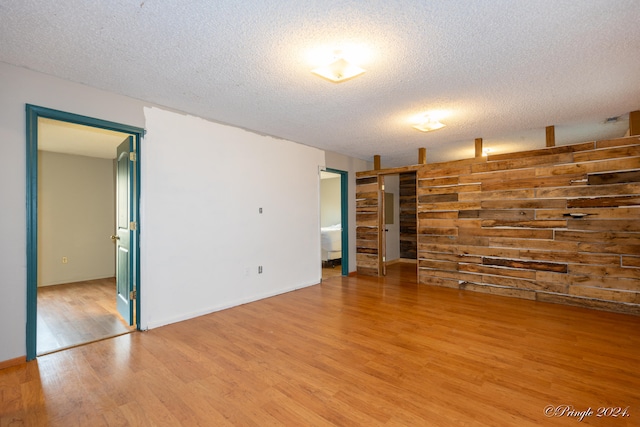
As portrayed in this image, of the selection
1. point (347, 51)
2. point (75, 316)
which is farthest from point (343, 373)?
point (75, 316)

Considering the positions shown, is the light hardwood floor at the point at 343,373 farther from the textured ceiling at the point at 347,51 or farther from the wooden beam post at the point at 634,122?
the textured ceiling at the point at 347,51

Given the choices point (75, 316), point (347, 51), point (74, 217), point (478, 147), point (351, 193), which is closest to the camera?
point (347, 51)

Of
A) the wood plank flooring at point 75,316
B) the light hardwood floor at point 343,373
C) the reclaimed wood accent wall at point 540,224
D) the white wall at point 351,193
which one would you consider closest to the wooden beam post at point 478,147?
the reclaimed wood accent wall at point 540,224

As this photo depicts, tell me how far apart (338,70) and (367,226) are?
13.1 feet

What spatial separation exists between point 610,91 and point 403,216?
5.16 m

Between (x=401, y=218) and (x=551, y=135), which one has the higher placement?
(x=551, y=135)

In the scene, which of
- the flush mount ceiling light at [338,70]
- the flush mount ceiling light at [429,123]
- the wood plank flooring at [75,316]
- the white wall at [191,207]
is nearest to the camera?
the flush mount ceiling light at [338,70]

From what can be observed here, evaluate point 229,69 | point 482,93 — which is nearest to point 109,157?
point 229,69

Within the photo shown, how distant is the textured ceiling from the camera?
6.02 ft

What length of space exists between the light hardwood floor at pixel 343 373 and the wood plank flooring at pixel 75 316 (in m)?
0.28

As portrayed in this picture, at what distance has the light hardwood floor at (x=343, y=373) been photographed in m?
1.83

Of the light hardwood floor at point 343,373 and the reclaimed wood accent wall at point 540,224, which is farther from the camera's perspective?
the reclaimed wood accent wall at point 540,224

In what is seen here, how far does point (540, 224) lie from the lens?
13.8ft

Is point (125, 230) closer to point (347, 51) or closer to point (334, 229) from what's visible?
point (347, 51)
